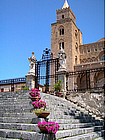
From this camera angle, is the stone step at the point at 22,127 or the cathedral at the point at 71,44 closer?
the stone step at the point at 22,127

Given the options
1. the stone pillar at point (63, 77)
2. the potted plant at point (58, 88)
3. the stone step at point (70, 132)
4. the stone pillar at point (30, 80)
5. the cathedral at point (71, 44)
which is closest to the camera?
the stone step at point (70, 132)

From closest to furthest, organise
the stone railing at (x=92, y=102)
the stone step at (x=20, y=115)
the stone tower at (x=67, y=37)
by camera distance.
→ 1. the stone step at (x=20, y=115)
2. the stone railing at (x=92, y=102)
3. the stone tower at (x=67, y=37)

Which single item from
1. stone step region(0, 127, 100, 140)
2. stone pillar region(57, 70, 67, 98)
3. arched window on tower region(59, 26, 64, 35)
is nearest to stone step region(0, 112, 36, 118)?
stone step region(0, 127, 100, 140)

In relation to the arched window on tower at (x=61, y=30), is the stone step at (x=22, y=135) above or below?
below

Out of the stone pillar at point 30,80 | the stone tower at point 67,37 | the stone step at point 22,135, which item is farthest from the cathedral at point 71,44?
the stone step at point 22,135

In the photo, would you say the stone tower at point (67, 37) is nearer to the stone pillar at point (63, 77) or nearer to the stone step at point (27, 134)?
the stone pillar at point (63, 77)

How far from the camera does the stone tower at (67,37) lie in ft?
105

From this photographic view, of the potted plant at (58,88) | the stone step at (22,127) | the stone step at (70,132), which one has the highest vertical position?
the potted plant at (58,88)

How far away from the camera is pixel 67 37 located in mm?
32969

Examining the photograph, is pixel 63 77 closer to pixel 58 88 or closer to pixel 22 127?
Result: pixel 58 88
